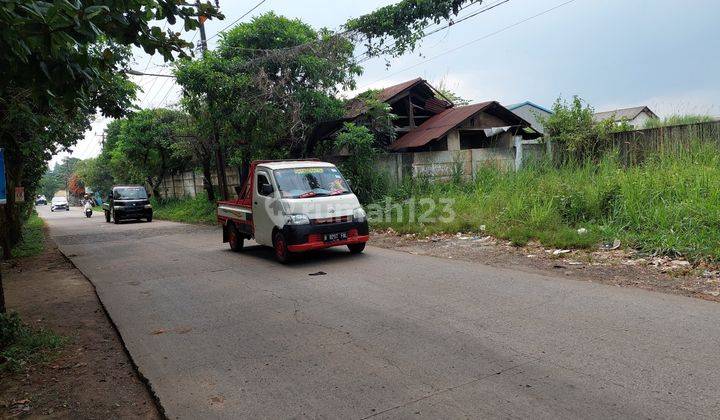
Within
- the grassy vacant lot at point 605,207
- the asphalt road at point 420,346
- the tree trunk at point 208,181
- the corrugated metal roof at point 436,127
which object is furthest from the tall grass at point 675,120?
the tree trunk at point 208,181

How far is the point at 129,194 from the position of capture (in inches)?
969

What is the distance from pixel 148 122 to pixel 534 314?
29873 millimetres

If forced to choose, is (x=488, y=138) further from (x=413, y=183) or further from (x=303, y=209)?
(x=303, y=209)

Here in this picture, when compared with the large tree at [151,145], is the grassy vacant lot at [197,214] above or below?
below

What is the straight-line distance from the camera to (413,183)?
1512 cm

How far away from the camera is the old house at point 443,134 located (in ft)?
50.8

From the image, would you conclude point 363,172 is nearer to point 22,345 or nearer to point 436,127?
point 436,127

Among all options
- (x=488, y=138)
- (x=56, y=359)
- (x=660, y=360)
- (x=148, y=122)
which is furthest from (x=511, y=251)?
(x=148, y=122)

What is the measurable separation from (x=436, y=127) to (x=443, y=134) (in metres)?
1.02

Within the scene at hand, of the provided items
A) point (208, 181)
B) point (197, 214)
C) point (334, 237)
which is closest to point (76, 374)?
point (334, 237)

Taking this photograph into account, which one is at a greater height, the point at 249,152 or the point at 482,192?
the point at 249,152

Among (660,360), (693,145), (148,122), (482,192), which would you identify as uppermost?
(148,122)

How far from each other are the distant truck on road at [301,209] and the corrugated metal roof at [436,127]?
711 cm

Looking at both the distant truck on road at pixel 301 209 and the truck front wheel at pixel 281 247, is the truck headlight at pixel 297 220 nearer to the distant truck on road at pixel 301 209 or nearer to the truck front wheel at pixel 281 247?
the distant truck on road at pixel 301 209
